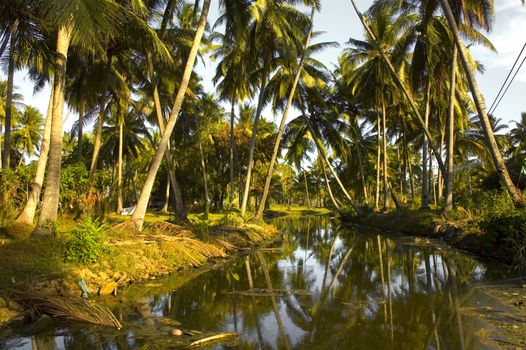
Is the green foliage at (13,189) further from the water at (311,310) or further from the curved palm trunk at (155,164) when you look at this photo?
the water at (311,310)

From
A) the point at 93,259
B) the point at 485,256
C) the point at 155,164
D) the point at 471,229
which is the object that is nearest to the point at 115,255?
the point at 93,259

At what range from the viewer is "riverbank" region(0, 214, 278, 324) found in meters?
8.29

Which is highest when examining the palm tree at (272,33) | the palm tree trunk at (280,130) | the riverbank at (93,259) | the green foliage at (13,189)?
the palm tree at (272,33)

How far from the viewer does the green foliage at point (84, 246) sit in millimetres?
9651

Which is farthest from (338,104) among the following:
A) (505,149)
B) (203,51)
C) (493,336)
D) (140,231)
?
(493,336)

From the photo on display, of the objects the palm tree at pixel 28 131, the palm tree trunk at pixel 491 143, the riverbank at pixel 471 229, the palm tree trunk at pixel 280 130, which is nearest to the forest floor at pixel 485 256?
the riverbank at pixel 471 229

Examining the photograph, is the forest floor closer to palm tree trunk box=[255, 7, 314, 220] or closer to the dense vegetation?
the dense vegetation

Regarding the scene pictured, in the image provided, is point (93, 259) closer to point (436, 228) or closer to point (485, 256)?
point (485, 256)

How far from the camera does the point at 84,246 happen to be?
9.79 m

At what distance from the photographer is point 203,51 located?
30.4 metres

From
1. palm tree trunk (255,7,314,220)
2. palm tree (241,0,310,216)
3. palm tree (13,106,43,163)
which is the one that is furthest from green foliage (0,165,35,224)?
palm tree (13,106,43,163)

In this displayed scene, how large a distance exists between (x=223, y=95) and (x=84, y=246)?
65.9ft

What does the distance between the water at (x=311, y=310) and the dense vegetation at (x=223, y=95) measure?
3.81 m

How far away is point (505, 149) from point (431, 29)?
28255 mm
